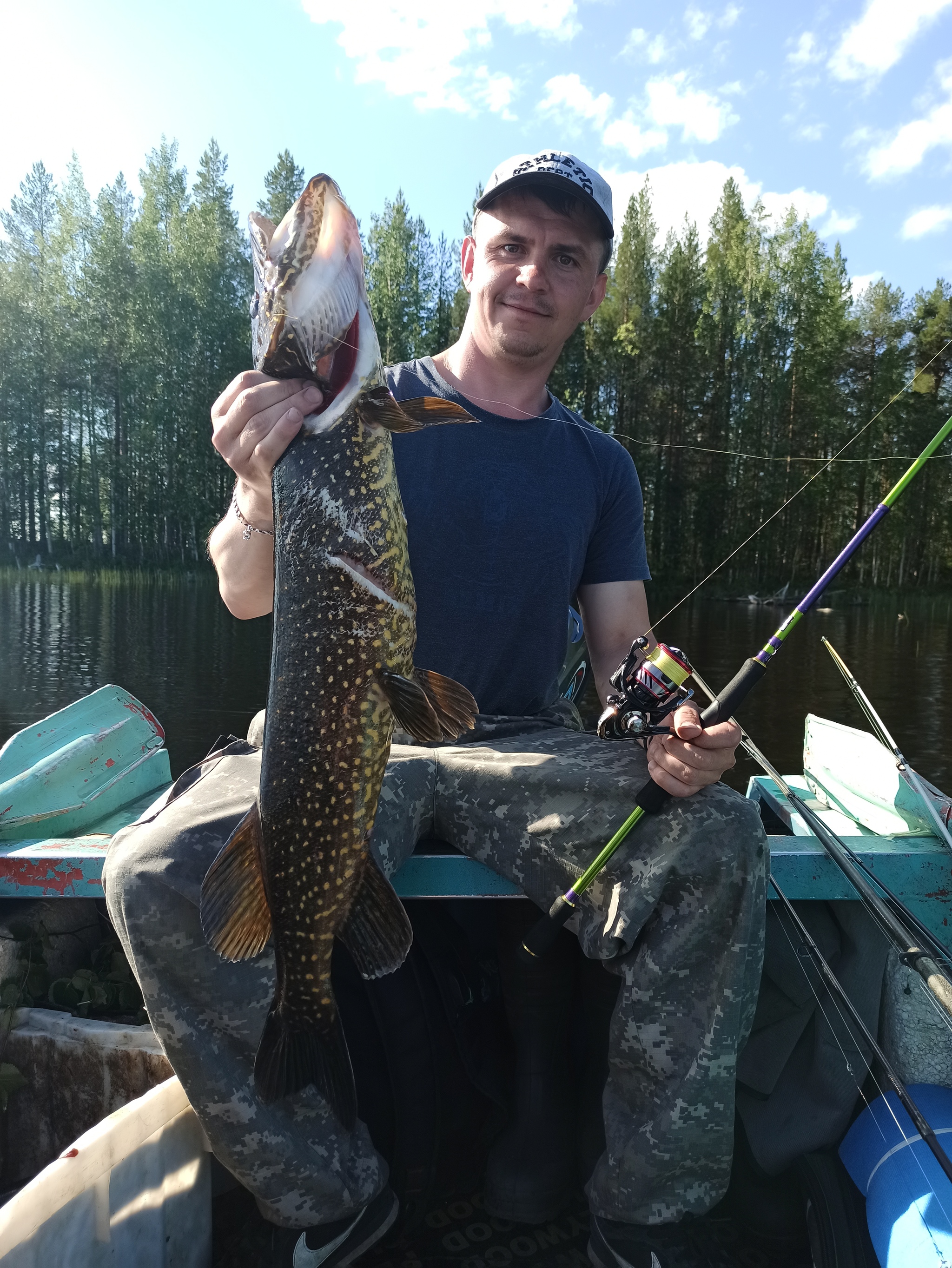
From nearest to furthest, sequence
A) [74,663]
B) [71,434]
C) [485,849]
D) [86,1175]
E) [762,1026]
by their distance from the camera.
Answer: [86,1175] → [485,849] → [762,1026] → [74,663] → [71,434]

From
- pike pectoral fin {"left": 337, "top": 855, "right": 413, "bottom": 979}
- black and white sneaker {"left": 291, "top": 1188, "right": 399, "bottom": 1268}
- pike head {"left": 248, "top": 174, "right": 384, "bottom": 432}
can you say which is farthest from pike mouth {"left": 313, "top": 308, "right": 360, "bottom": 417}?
black and white sneaker {"left": 291, "top": 1188, "right": 399, "bottom": 1268}

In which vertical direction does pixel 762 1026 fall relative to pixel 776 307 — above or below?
below

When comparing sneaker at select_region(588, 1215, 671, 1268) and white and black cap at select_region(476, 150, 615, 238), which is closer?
sneaker at select_region(588, 1215, 671, 1268)

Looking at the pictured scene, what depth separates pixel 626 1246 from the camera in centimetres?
187

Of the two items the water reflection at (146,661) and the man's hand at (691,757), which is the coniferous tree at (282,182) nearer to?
the water reflection at (146,661)

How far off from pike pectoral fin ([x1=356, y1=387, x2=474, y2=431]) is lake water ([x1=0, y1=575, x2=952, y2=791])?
6.18 meters

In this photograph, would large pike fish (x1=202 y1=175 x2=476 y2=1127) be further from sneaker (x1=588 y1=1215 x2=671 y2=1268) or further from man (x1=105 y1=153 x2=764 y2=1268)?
sneaker (x1=588 y1=1215 x2=671 y2=1268)

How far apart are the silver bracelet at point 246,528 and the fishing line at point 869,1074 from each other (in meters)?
1.67

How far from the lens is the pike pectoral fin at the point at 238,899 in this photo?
1720 millimetres

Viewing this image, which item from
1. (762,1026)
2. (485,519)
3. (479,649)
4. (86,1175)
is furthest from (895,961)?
(86,1175)

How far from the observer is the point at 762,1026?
2.36 meters

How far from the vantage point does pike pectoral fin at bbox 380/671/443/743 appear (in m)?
1.88

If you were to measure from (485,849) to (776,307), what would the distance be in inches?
1445

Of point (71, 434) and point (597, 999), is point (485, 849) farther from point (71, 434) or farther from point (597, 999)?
point (71, 434)
